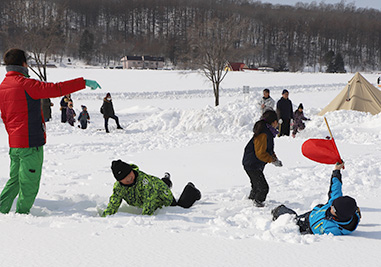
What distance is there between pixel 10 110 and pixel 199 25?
24.9 m

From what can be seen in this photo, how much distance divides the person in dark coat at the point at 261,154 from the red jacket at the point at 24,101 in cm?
212

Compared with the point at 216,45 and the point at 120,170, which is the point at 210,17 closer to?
the point at 216,45

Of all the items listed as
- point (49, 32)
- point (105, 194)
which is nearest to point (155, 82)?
point (49, 32)

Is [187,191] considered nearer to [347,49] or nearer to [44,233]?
[44,233]

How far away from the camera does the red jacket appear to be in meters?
3.13

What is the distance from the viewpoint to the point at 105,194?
4.41 m

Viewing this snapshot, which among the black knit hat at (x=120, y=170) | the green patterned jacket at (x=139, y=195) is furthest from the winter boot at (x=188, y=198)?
the black knit hat at (x=120, y=170)

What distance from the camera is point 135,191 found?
3.57 m

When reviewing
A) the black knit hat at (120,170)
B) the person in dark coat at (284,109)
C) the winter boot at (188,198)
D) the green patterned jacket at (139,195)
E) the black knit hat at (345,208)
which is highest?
the person in dark coat at (284,109)

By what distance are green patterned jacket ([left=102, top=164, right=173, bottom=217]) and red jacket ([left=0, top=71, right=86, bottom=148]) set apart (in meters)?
0.96

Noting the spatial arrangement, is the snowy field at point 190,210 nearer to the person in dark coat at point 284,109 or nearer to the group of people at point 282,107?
the group of people at point 282,107

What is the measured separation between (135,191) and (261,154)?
61.8 inches

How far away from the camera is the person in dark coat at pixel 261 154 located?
13.1ft

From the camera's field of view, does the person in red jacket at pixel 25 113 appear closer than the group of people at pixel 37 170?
No
